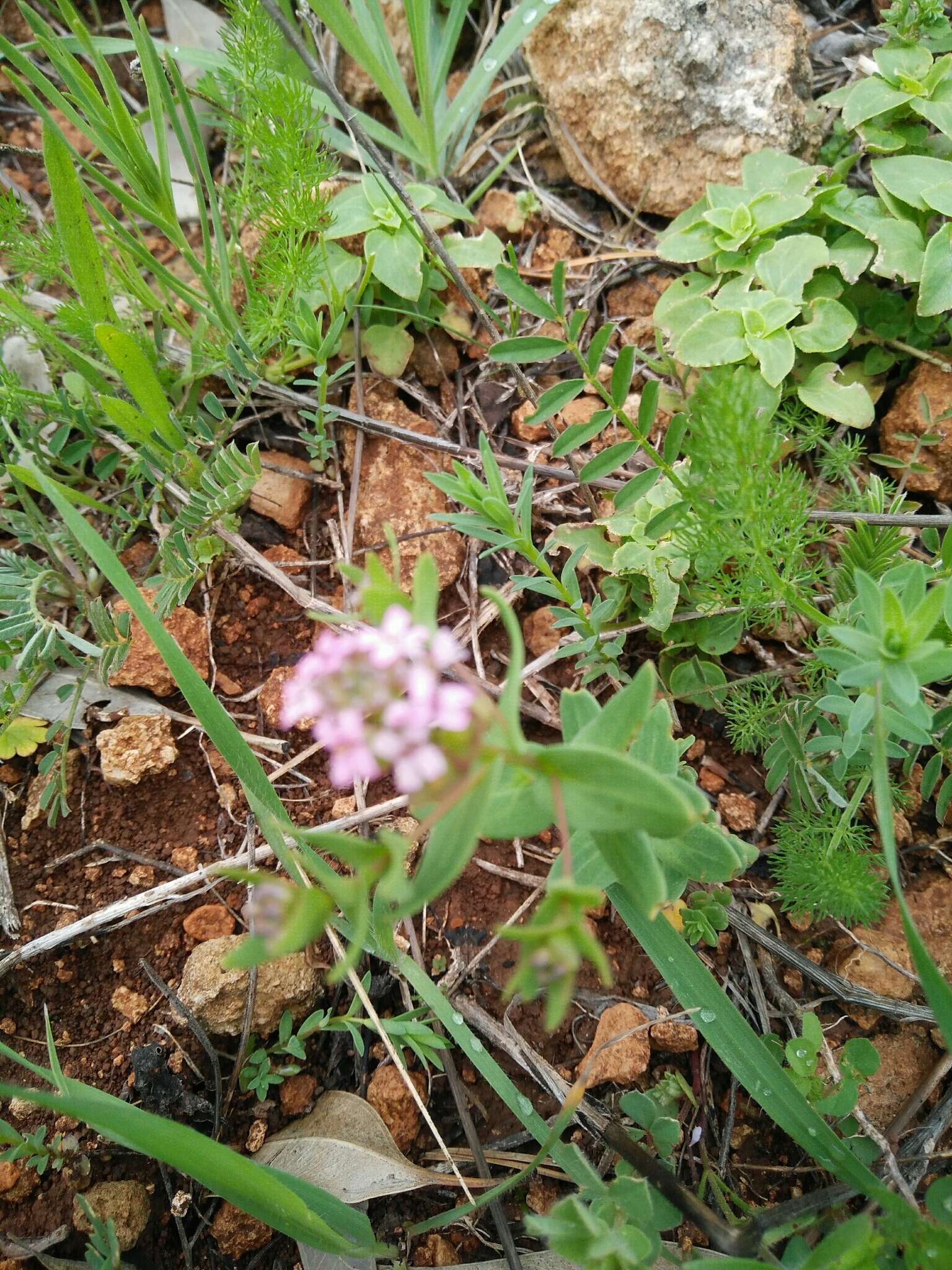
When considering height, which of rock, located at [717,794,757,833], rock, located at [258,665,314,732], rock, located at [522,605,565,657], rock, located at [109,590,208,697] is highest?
rock, located at [109,590,208,697]

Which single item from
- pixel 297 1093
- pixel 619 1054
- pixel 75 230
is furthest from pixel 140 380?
pixel 619 1054

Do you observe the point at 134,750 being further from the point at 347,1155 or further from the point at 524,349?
the point at 524,349

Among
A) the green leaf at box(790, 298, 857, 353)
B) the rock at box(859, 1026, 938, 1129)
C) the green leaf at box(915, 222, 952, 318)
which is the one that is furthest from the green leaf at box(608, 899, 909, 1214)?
the green leaf at box(915, 222, 952, 318)

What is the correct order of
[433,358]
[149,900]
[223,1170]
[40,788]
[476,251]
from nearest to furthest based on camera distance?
[223,1170]
[149,900]
[40,788]
[476,251]
[433,358]

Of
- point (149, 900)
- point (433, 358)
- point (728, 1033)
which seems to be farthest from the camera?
point (433, 358)

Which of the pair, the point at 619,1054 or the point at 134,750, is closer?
the point at 619,1054

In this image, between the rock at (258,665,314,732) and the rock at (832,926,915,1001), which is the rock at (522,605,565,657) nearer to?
the rock at (258,665,314,732)
